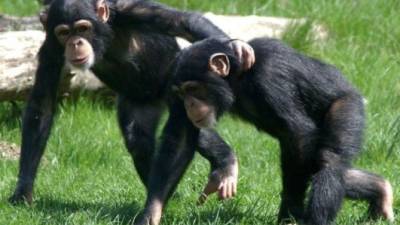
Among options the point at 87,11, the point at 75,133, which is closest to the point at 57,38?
the point at 87,11

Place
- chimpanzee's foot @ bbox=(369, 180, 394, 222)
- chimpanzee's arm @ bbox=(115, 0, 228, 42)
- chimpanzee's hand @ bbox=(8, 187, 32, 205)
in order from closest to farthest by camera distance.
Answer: chimpanzee's foot @ bbox=(369, 180, 394, 222) < chimpanzee's hand @ bbox=(8, 187, 32, 205) < chimpanzee's arm @ bbox=(115, 0, 228, 42)

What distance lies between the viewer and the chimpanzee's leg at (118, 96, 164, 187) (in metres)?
8.88

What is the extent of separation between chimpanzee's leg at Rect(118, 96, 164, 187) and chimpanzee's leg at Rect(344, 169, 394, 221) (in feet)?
5.69

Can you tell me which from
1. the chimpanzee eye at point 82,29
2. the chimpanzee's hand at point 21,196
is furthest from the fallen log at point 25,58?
the chimpanzee's hand at point 21,196

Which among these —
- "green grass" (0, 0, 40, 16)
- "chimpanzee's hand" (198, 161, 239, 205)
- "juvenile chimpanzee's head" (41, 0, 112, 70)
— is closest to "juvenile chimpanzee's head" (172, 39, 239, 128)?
"chimpanzee's hand" (198, 161, 239, 205)

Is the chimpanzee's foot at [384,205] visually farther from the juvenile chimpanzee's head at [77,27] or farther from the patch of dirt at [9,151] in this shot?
the patch of dirt at [9,151]

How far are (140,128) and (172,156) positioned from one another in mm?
1227

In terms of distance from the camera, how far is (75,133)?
1034 cm

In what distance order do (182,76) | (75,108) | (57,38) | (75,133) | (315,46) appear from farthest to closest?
(315,46), (75,108), (75,133), (57,38), (182,76)

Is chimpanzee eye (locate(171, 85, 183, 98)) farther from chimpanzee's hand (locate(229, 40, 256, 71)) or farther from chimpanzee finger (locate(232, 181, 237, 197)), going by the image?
chimpanzee finger (locate(232, 181, 237, 197))

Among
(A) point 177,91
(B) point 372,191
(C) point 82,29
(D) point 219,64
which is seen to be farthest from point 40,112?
(B) point 372,191

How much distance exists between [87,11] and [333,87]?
6.80 feet

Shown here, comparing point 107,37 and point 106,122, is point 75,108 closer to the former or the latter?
point 106,122

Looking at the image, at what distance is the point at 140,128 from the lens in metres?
8.98
